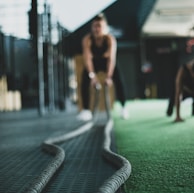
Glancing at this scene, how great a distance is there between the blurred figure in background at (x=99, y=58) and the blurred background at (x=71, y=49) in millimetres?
710

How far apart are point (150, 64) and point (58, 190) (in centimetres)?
1132

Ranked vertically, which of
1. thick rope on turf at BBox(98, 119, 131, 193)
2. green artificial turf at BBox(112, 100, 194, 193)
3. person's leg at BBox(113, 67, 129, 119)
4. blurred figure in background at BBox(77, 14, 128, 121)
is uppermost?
blurred figure in background at BBox(77, 14, 128, 121)

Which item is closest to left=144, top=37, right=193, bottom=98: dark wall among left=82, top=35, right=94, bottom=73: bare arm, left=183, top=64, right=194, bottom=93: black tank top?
left=82, top=35, right=94, bottom=73: bare arm

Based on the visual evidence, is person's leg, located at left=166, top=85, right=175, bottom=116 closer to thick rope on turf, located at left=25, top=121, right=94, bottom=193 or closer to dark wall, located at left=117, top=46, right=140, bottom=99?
thick rope on turf, located at left=25, top=121, right=94, bottom=193

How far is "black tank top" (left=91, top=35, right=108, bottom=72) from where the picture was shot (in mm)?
3916

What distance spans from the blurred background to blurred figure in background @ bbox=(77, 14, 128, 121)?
71 centimetres

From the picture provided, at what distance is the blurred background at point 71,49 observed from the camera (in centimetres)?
552

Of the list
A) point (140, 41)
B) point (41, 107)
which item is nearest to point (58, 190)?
point (41, 107)

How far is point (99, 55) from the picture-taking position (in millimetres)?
3965

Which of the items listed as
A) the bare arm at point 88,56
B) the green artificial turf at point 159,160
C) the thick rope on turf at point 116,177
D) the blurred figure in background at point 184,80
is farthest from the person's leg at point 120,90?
the thick rope on turf at point 116,177

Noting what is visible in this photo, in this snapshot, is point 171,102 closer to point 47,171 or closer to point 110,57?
point 110,57

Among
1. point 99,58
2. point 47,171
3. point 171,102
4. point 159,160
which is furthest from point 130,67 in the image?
point 47,171

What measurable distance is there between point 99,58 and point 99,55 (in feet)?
0.13

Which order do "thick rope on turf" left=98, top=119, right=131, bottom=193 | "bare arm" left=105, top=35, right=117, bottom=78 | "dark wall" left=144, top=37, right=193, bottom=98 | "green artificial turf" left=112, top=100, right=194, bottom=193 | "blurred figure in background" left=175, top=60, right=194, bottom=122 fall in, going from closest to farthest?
1. "thick rope on turf" left=98, top=119, right=131, bottom=193
2. "green artificial turf" left=112, top=100, right=194, bottom=193
3. "blurred figure in background" left=175, top=60, right=194, bottom=122
4. "bare arm" left=105, top=35, right=117, bottom=78
5. "dark wall" left=144, top=37, right=193, bottom=98
